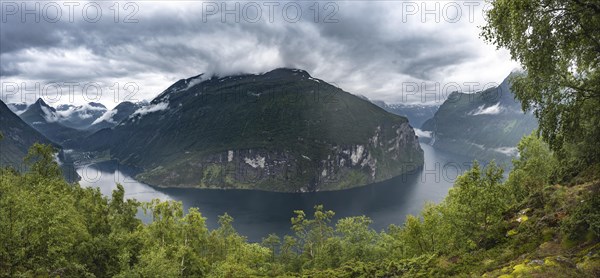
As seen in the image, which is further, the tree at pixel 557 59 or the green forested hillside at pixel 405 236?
the green forested hillside at pixel 405 236

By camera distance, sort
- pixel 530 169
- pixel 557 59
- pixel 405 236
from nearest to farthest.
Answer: pixel 557 59, pixel 405 236, pixel 530 169

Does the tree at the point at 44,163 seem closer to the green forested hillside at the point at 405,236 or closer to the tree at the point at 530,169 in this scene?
the green forested hillside at the point at 405,236

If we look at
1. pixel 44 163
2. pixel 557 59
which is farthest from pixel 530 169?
pixel 44 163

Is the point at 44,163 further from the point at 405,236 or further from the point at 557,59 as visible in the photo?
the point at 557,59

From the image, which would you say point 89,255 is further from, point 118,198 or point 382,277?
point 382,277

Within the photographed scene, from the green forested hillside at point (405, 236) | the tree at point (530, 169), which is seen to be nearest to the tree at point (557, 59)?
the green forested hillside at point (405, 236)

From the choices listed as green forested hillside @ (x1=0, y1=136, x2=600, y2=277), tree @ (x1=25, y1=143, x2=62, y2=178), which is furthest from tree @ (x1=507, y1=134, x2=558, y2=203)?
tree @ (x1=25, y1=143, x2=62, y2=178)

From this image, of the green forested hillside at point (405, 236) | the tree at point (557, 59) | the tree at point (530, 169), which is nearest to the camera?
the tree at point (557, 59)

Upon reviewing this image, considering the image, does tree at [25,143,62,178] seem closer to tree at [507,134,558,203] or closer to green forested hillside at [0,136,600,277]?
green forested hillside at [0,136,600,277]

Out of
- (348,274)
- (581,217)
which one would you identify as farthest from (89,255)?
(581,217)
